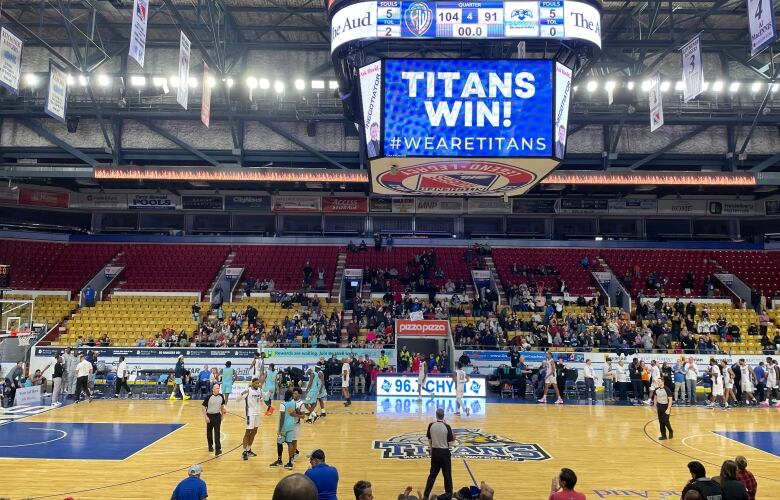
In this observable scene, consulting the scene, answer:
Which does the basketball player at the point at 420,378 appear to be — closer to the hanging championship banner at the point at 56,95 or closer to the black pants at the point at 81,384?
the black pants at the point at 81,384

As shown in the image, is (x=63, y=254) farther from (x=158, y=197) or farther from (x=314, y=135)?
(x=314, y=135)

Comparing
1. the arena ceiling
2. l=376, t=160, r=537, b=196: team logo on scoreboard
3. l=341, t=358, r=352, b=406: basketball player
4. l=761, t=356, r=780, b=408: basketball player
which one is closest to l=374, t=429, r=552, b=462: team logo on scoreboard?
l=341, t=358, r=352, b=406: basketball player

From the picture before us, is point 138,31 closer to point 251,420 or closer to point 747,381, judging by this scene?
point 251,420

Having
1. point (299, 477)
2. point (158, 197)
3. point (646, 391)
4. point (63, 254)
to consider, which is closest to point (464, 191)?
point (646, 391)

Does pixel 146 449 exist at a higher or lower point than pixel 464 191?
lower

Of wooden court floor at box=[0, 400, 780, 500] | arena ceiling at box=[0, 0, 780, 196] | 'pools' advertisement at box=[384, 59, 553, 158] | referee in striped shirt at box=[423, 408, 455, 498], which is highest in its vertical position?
arena ceiling at box=[0, 0, 780, 196]

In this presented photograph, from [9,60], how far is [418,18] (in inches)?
495

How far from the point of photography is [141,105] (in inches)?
1086

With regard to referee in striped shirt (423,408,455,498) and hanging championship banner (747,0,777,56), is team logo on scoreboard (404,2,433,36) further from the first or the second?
referee in striped shirt (423,408,455,498)

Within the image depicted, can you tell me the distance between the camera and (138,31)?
15383mm

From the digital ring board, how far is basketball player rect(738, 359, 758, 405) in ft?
46.9

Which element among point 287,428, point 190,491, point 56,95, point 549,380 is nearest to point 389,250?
point 549,380

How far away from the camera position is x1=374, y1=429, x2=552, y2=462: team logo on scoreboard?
41.2 ft

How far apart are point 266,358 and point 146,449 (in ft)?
36.8
